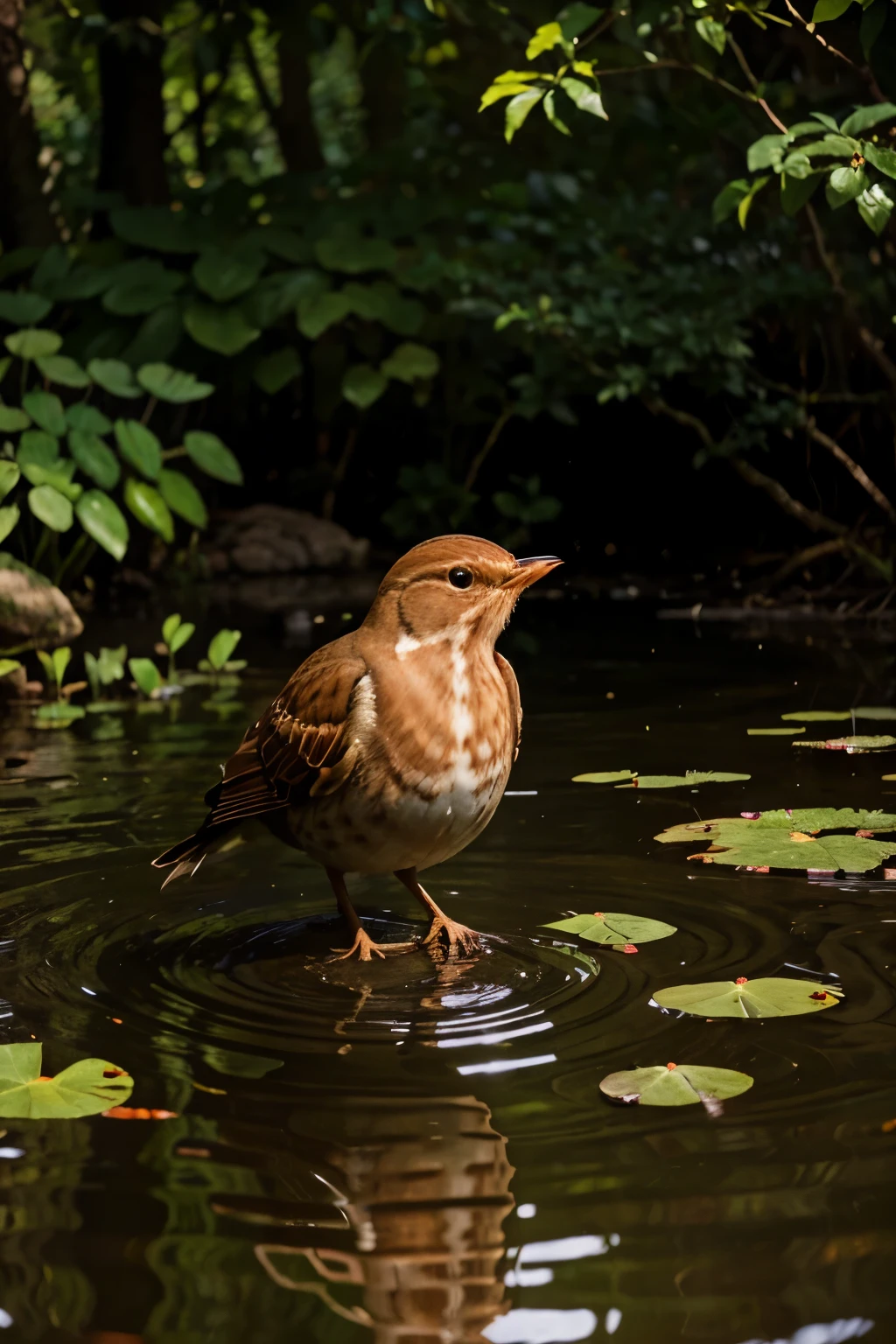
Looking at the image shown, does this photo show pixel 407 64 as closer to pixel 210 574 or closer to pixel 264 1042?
pixel 210 574

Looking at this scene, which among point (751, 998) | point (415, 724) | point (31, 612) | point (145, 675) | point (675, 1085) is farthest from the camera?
point (31, 612)

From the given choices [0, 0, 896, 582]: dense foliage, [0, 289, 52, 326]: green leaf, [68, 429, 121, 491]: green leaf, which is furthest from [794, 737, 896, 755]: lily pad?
[0, 289, 52, 326]: green leaf

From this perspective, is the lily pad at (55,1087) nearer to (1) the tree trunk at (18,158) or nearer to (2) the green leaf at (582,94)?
(2) the green leaf at (582,94)

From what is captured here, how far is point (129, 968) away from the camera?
3588 mm

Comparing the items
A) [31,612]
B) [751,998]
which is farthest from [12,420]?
[751,998]

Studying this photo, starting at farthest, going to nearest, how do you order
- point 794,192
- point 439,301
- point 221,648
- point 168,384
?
point 439,301, point 168,384, point 221,648, point 794,192

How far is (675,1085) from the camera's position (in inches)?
110

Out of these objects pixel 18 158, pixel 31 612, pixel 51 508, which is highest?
pixel 18 158

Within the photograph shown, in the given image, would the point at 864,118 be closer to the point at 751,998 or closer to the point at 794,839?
the point at 794,839

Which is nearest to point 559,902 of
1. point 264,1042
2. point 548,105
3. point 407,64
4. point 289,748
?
point 289,748

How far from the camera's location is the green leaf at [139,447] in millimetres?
9227

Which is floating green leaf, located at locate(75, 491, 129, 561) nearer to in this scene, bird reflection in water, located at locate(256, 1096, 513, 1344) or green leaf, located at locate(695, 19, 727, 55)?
green leaf, located at locate(695, 19, 727, 55)

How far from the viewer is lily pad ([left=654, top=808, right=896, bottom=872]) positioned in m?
4.16

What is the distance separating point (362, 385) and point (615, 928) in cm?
842
